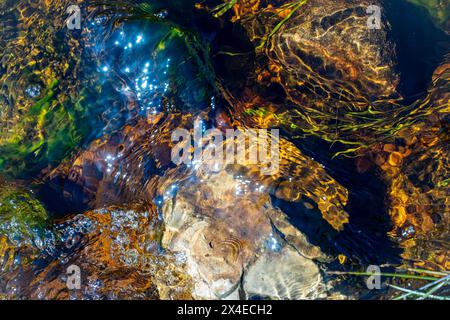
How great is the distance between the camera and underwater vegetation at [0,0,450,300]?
3.08 metres

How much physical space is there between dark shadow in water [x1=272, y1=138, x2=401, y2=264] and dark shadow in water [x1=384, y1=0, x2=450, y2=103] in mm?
1015

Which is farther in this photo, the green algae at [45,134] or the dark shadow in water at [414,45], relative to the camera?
the dark shadow in water at [414,45]

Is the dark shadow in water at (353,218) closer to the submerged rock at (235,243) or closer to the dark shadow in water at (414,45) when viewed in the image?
the submerged rock at (235,243)

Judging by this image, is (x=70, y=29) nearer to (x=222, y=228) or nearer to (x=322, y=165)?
(x=222, y=228)

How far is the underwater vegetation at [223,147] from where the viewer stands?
3.08 metres

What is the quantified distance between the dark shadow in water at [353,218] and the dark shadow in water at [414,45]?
101 centimetres

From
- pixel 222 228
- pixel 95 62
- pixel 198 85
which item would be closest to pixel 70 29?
pixel 95 62

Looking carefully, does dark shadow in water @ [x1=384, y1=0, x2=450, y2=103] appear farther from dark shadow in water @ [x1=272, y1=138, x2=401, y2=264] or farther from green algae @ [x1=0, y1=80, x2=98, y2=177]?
green algae @ [x1=0, y1=80, x2=98, y2=177]

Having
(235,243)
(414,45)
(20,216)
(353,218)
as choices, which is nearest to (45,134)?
(20,216)

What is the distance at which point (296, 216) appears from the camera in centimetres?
311

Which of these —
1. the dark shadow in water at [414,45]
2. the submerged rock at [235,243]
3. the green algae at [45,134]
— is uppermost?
the dark shadow in water at [414,45]

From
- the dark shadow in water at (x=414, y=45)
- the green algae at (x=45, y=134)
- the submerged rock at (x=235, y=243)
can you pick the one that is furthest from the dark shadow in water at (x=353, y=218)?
the green algae at (x=45, y=134)
